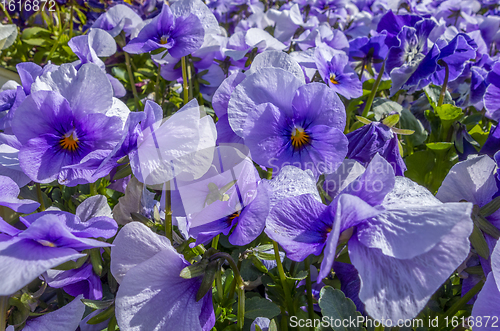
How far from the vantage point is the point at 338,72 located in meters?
0.88

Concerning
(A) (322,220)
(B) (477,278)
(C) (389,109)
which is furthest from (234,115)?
(C) (389,109)

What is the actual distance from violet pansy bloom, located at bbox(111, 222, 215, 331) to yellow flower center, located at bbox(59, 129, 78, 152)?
19 centimetres

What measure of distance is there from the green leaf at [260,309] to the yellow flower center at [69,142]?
0.37 metres

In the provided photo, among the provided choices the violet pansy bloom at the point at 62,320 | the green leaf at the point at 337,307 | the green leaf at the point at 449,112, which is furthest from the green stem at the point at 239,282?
the green leaf at the point at 449,112

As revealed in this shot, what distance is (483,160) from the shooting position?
469 mm

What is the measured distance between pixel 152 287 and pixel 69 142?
26cm

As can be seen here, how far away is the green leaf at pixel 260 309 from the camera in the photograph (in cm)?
57

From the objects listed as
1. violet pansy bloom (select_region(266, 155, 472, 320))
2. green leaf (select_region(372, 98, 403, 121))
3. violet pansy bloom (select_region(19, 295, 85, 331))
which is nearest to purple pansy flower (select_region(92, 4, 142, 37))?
green leaf (select_region(372, 98, 403, 121))

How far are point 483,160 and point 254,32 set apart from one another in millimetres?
743

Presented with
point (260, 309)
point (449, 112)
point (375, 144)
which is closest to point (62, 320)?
point (260, 309)

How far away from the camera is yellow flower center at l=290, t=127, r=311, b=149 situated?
1.81 ft

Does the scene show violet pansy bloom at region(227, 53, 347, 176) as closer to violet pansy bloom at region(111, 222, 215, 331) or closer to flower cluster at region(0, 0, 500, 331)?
flower cluster at region(0, 0, 500, 331)

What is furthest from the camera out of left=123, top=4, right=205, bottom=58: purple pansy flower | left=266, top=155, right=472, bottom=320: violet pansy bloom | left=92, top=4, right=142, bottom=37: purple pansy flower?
left=92, top=4, right=142, bottom=37: purple pansy flower

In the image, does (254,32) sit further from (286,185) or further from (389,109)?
(286,185)
